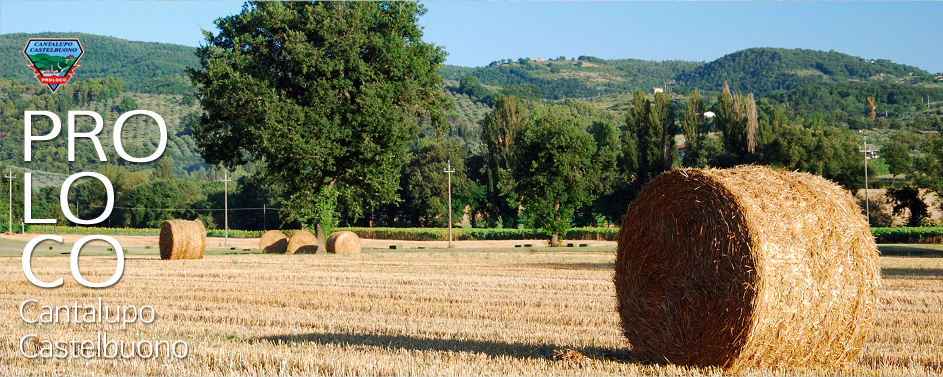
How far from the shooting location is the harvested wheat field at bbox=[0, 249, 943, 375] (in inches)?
322

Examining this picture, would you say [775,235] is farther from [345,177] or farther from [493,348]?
[345,177]

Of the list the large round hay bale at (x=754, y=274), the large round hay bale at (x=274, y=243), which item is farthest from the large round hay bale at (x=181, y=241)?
the large round hay bale at (x=754, y=274)

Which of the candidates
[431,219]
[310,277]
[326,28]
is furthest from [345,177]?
[431,219]

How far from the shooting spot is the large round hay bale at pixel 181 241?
90.9 feet

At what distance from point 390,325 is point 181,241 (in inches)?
→ 727

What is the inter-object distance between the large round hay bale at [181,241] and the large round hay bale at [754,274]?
2195cm

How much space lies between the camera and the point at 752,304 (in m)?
7.75

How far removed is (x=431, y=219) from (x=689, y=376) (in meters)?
70.8

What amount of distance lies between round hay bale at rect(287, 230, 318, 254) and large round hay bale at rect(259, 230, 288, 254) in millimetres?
926

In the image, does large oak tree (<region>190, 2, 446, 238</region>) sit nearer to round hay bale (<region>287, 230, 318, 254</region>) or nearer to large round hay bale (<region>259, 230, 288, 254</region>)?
round hay bale (<region>287, 230, 318, 254</region>)

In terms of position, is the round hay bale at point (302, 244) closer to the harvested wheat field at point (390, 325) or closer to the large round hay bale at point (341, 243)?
the large round hay bale at point (341, 243)

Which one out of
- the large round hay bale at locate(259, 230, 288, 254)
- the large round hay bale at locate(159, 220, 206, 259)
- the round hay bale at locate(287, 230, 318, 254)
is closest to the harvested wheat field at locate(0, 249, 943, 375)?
the large round hay bale at locate(159, 220, 206, 259)

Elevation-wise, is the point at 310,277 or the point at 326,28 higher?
the point at 326,28

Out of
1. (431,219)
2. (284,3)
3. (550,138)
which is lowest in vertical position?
(431,219)
